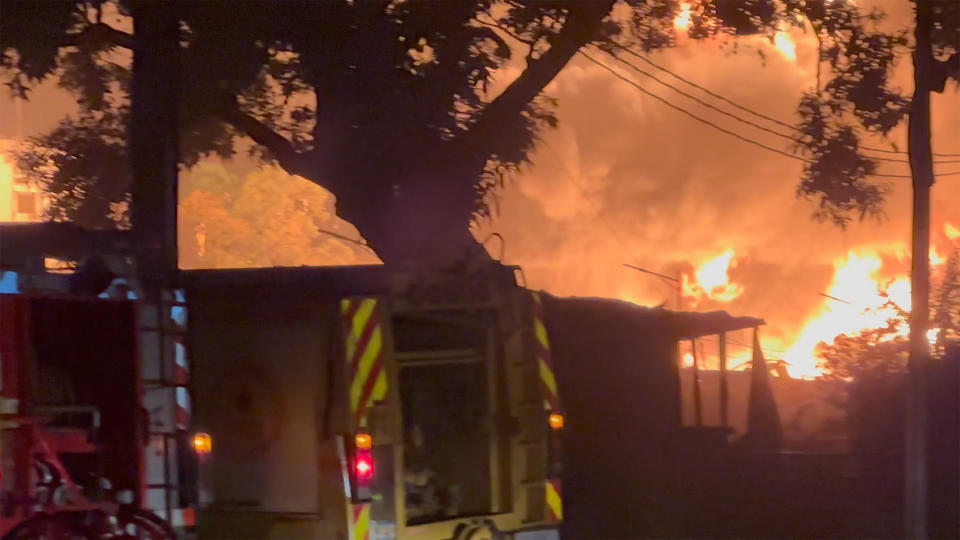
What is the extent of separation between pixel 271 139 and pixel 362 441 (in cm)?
1104

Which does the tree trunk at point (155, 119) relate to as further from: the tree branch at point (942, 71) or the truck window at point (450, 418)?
the tree branch at point (942, 71)

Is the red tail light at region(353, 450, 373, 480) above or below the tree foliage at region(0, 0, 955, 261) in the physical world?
below

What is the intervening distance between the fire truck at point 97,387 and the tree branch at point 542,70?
9.04 metres

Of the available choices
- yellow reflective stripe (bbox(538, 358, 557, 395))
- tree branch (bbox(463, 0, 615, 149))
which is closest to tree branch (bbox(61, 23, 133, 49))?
tree branch (bbox(463, 0, 615, 149))

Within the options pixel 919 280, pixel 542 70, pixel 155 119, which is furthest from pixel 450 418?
pixel 542 70

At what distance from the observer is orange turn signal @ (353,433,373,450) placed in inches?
324

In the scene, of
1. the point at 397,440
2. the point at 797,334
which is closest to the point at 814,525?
the point at 397,440

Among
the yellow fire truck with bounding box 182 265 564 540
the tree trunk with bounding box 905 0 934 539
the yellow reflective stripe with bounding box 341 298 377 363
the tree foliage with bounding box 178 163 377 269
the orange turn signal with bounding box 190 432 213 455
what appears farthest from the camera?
the tree foliage with bounding box 178 163 377 269

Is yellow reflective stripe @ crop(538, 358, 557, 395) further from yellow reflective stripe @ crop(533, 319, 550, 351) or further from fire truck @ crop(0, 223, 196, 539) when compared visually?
fire truck @ crop(0, 223, 196, 539)

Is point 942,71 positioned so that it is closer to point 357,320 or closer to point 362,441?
point 357,320

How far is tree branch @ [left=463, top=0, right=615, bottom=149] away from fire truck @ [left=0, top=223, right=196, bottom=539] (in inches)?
356

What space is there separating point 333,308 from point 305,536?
1672mm

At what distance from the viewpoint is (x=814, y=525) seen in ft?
43.5

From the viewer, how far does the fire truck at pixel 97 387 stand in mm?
7410
